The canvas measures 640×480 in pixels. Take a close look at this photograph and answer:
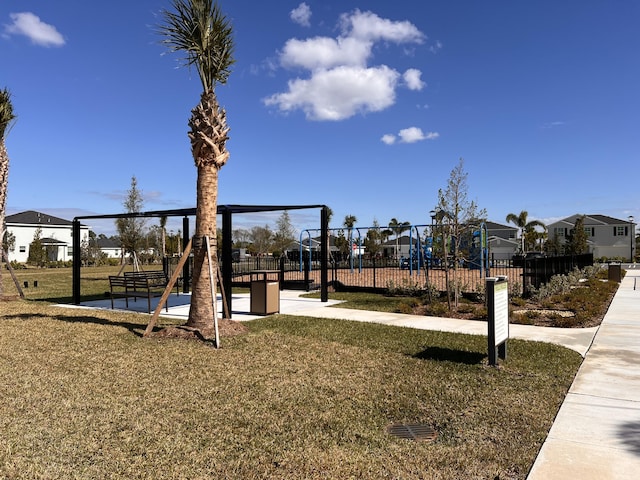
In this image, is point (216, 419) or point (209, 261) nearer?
point (216, 419)

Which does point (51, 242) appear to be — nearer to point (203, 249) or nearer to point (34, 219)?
point (34, 219)

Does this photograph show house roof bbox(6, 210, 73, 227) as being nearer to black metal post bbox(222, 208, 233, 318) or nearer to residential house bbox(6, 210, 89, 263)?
residential house bbox(6, 210, 89, 263)

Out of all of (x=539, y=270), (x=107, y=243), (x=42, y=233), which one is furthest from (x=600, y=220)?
(x=107, y=243)

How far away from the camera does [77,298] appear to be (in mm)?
13492

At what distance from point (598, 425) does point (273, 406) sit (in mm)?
3023

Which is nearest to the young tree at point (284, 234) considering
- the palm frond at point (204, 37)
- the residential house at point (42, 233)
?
the residential house at point (42, 233)

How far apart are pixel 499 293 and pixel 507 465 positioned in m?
3.17

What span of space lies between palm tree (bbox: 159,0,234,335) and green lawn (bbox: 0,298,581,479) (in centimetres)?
113

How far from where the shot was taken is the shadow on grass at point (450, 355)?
21.0ft

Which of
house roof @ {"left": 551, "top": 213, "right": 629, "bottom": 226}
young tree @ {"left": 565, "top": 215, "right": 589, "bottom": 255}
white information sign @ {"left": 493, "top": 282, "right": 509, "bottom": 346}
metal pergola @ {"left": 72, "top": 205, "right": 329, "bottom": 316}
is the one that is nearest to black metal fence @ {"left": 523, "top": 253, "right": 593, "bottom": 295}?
metal pergola @ {"left": 72, "top": 205, "right": 329, "bottom": 316}

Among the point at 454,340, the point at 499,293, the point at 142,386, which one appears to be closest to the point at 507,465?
the point at 499,293

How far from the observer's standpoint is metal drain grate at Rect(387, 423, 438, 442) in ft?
12.7

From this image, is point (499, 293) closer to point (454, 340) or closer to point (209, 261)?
point (454, 340)

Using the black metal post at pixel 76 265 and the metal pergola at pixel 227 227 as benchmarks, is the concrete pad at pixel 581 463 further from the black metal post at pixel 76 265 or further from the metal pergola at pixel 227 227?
the black metal post at pixel 76 265
